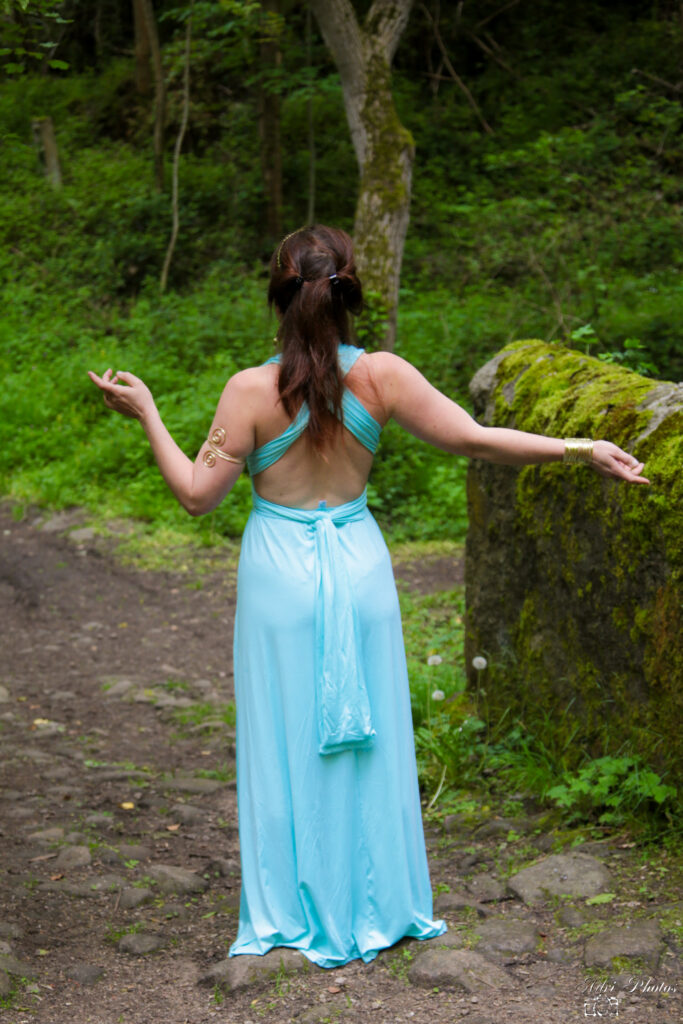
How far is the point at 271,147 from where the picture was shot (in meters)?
14.6

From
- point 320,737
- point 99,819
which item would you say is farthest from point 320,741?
point 99,819

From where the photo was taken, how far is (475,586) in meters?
4.90

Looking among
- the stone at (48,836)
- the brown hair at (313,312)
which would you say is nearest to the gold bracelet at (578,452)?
the brown hair at (313,312)

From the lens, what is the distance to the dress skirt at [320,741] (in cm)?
296

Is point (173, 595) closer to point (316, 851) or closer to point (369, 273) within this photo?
point (369, 273)

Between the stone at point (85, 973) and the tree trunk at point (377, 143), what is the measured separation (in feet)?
22.6

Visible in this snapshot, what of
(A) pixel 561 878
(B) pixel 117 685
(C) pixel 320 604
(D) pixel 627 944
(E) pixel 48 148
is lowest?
(B) pixel 117 685

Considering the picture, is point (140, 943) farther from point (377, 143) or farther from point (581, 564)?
point (377, 143)

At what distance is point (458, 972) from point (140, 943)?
107 cm

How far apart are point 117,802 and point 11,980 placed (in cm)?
167

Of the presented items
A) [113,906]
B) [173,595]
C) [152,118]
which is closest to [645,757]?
[113,906]

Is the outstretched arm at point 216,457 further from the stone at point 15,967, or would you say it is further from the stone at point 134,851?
the stone at point 134,851

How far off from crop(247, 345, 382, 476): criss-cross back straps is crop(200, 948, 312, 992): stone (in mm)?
1408

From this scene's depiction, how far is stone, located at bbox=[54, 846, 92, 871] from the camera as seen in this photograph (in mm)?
3897
